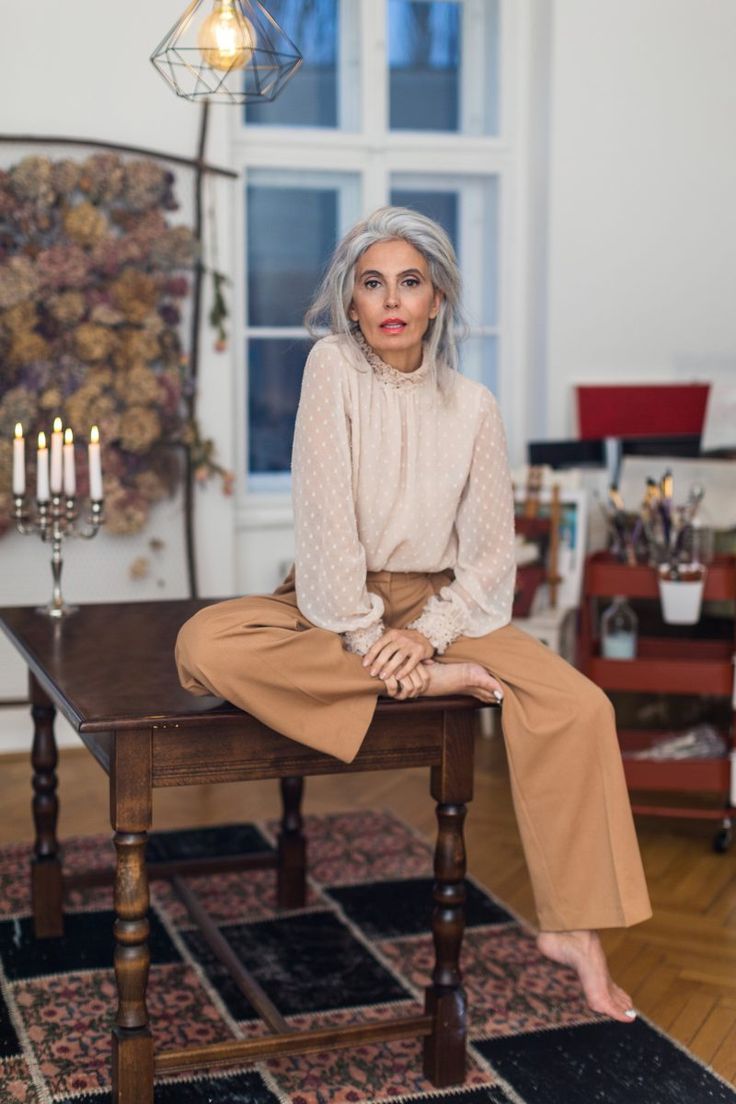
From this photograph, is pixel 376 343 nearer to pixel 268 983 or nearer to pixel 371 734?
pixel 371 734

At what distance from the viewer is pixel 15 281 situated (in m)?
4.80

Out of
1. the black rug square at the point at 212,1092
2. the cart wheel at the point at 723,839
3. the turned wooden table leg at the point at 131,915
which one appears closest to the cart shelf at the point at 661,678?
the cart wheel at the point at 723,839

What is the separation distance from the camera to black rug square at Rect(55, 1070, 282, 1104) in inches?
102

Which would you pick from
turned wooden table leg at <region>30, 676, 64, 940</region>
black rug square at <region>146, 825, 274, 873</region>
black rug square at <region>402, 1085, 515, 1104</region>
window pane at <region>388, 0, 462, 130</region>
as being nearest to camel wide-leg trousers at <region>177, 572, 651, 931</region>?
black rug square at <region>402, 1085, 515, 1104</region>

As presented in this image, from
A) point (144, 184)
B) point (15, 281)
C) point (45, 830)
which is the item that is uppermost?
point (144, 184)

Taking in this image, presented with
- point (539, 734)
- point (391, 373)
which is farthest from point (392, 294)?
point (539, 734)

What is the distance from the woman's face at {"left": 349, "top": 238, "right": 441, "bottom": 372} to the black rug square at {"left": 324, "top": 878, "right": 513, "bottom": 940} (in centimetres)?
159

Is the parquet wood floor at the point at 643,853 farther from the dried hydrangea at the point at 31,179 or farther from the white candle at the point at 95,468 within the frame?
the dried hydrangea at the point at 31,179

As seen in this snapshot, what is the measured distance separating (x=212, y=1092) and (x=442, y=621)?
1012 millimetres

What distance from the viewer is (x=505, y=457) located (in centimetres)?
271

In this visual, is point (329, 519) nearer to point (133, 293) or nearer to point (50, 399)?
point (50, 399)

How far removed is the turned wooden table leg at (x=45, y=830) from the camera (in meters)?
3.40

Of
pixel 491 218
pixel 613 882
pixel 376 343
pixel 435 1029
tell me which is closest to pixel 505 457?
pixel 376 343

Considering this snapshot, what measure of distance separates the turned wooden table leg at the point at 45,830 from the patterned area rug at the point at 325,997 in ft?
0.22
